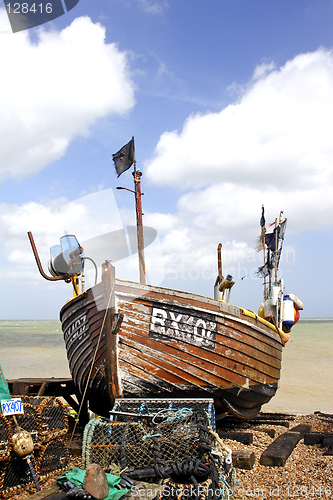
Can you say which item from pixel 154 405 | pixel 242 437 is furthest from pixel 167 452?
pixel 242 437

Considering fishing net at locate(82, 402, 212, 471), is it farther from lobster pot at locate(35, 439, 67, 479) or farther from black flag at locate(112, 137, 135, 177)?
black flag at locate(112, 137, 135, 177)

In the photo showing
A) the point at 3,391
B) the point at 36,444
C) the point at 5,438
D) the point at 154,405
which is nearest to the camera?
the point at 5,438

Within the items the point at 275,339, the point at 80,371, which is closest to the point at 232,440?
the point at 275,339

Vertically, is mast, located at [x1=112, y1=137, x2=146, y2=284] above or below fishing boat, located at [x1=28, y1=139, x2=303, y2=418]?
above

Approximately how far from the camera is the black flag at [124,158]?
8219 millimetres

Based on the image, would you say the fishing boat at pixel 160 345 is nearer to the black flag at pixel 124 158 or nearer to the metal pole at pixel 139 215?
the metal pole at pixel 139 215

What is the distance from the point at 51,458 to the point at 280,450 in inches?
119

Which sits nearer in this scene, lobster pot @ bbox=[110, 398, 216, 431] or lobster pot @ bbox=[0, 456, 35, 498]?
lobster pot @ bbox=[0, 456, 35, 498]

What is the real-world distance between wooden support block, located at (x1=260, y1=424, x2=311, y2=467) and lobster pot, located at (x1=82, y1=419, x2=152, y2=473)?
1893mm

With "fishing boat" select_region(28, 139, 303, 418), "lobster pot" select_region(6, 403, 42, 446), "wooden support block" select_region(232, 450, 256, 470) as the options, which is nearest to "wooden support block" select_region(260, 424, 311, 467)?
"wooden support block" select_region(232, 450, 256, 470)

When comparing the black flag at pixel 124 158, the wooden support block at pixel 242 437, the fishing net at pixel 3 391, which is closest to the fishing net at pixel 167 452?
the fishing net at pixel 3 391

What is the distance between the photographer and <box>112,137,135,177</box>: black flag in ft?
27.0

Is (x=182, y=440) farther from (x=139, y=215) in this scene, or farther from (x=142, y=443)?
(x=139, y=215)

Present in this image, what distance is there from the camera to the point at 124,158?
8.39 meters
